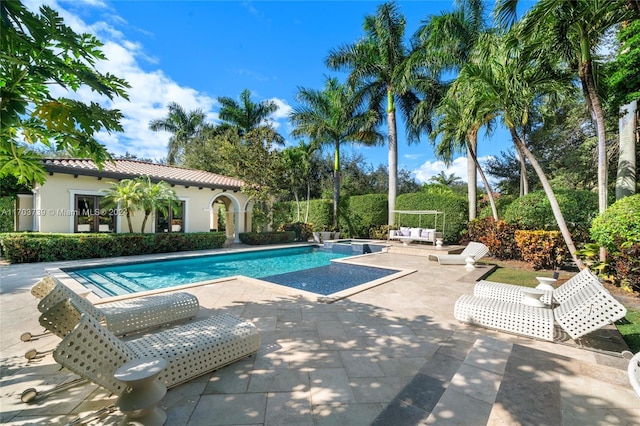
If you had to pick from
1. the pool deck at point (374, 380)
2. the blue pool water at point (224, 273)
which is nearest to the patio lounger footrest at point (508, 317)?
the pool deck at point (374, 380)

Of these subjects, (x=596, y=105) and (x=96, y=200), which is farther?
(x=96, y=200)

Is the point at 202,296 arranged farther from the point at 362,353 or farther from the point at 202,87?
the point at 202,87

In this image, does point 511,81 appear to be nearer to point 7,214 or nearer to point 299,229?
point 299,229

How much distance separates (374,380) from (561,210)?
36.4 ft

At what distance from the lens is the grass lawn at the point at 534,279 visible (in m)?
4.21

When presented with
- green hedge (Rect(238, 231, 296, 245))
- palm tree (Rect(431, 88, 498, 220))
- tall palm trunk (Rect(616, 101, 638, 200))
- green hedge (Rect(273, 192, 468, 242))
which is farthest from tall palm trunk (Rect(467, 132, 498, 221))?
green hedge (Rect(238, 231, 296, 245))

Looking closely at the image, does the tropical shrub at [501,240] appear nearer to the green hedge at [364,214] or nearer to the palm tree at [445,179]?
the green hedge at [364,214]

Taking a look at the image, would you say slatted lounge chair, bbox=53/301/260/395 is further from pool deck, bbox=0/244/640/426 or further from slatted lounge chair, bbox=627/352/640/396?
slatted lounge chair, bbox=627/352/640/396

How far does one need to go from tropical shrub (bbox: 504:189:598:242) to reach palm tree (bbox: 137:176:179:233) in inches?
622

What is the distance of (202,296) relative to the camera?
6.06 m

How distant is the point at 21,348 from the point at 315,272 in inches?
289

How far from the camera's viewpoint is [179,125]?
99.1 feet

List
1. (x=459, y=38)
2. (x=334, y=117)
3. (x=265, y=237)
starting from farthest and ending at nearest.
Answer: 1. (x=334, y=117)
2. (x=265, y=237)
3. (x=459, y=38)

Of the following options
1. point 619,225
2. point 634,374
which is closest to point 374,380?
point 634,374
